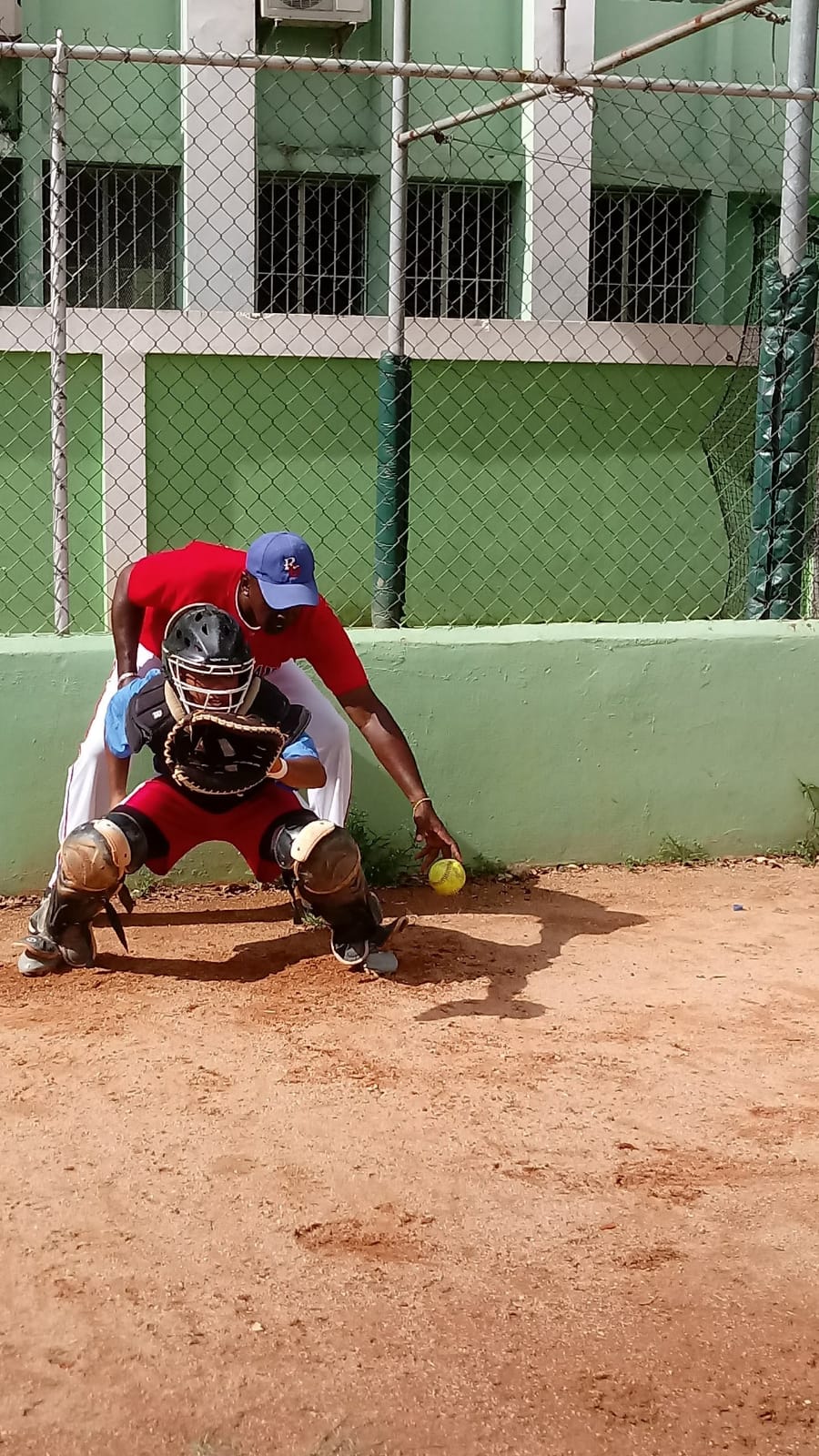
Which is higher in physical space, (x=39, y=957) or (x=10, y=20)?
(x=10, y=20)

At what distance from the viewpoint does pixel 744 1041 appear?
4.01 meters

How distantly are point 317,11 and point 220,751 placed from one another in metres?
9.65

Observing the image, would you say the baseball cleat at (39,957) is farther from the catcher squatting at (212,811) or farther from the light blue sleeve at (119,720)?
the light blue sleeve at (119,720)

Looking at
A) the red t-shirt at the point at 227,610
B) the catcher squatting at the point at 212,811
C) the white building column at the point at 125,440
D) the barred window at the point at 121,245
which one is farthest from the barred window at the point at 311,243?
the catcher squatting at the point at 212,811

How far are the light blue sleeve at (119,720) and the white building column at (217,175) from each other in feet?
22.3

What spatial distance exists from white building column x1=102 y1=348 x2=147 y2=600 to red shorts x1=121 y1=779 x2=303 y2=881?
17.4 ft

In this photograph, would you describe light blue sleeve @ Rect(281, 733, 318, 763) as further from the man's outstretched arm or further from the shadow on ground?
the shadow on ground

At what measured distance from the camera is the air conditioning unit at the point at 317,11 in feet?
39.0

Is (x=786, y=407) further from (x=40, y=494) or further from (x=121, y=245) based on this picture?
(x=121, y=245)

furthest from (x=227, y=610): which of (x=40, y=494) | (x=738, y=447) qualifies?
(x=40, y=494)

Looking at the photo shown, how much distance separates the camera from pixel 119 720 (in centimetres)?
468

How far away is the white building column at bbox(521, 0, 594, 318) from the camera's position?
11.9 meters

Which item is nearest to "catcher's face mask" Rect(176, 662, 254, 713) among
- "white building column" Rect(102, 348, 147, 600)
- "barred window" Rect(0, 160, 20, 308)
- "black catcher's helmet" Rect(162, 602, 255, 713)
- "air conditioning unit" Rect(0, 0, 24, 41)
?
"black catcher's helmet" Rect(162, 602, 255, 713)

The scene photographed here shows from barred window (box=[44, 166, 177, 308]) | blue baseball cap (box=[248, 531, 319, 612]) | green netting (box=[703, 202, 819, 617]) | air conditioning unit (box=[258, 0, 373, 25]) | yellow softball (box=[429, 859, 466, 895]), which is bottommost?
yellow softball (box=[429, 859, 466, 895])
